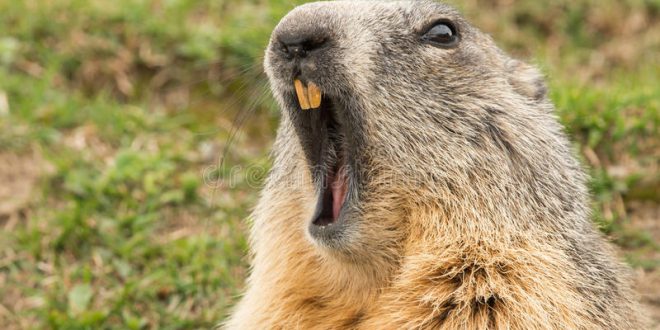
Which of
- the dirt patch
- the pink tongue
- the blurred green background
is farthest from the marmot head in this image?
the dirt patch

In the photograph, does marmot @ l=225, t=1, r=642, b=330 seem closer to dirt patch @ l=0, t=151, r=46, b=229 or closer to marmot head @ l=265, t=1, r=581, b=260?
marmot head @ l=265, t=1, r=581, b=260

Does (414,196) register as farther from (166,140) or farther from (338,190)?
(166,140)

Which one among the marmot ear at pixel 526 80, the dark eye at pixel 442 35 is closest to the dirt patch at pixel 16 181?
the dark eye at pixel 442 35

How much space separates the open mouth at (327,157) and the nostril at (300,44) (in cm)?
25

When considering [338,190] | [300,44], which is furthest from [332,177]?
[300,44]

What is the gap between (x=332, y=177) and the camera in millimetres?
3646

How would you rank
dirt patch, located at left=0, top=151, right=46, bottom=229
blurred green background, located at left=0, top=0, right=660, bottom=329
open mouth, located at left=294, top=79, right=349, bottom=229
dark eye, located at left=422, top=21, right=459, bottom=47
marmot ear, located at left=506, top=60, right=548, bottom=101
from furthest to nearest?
dirt patch, located at left=0, top=151, right=46, bottom=229 < blurred green background, located at left=0, top=0, right=660, bottom=329 < marmot ear, located at left=506, top=60, right=548, bottom=101 < dark eye, located at left=422, top=21, right=459, bottom=47 < open mouth, located at left=294, top=79, right=349, bottom=229

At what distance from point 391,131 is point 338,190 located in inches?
13.6

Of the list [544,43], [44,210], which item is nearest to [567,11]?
[544,43]

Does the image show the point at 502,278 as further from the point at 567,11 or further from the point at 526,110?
the point at 567,11

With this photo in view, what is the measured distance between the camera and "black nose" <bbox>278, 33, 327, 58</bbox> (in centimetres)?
332

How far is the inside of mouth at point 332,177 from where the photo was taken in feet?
11.8

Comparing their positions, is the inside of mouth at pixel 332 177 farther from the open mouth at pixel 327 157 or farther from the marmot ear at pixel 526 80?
the marmot ear at pixel 526 80

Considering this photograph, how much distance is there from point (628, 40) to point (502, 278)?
5.24 m
